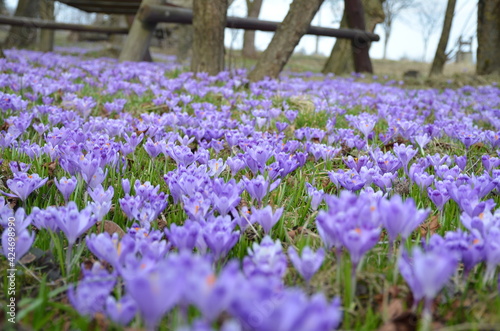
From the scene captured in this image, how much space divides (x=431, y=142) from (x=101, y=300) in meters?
3.00

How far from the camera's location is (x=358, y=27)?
11.4 metres

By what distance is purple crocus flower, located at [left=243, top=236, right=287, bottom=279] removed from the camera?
1003 millimetres

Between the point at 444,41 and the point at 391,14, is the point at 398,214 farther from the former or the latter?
the point at 391,14

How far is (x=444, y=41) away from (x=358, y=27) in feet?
7.90

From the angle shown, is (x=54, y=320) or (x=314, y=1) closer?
(x=54, y=320)

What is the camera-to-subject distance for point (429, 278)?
2.80 ft

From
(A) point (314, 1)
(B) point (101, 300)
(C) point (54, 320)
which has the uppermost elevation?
(A) point (314, 1)

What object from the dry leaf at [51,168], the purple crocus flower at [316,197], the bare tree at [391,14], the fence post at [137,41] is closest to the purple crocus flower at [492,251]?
the purple crocus flower at [316,197]

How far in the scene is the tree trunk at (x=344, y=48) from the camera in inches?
478

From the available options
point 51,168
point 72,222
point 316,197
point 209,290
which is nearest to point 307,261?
point 209,290

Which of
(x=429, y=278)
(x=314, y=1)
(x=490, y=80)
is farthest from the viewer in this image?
(x=490, y=80)

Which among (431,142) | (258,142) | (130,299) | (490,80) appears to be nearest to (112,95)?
(258,142)

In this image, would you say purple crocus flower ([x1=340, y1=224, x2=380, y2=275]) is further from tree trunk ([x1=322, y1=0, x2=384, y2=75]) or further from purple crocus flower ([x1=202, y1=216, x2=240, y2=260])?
tree trunk ([x1=322, y1=0, x2=384, y2=75])

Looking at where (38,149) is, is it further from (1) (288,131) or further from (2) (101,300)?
(1) (288,131)
